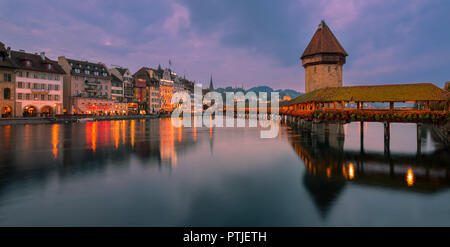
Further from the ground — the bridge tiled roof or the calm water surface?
the bridge tiled roof

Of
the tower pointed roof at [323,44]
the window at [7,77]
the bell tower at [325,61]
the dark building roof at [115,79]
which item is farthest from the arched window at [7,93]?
the bell tower at [325,61]

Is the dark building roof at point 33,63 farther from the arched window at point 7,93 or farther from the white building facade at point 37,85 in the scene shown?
the arched window at point 7,93

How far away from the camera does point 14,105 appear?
63.8 metres

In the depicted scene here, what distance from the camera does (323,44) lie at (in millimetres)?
60250

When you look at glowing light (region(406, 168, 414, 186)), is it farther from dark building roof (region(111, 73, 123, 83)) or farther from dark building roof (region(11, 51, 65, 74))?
dark building roof (region(111, 73, 123, 83))

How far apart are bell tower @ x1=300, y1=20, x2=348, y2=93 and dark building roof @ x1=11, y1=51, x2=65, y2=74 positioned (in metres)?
67.9

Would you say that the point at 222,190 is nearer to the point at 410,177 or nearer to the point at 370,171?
the point at 370,171

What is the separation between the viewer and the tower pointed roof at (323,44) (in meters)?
59.7

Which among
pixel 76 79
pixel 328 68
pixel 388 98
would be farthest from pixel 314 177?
pixel 76 79

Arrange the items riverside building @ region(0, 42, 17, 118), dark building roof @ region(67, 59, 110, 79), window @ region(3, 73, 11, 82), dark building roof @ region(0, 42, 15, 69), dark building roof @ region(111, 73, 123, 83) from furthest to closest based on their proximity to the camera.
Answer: dark building roof @ region(111, 73, 123, 83)
dark building roof @ region(67, 59, 110, 79)
window @ region(3, 73, 11, 82)
riverside building @ region(0, 42, 17, 118)
dark building roof @ region(0, 42, 15, 69)

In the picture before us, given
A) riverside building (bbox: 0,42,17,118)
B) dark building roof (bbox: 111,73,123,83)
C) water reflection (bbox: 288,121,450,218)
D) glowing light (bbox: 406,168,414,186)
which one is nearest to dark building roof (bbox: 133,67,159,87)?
dark building roof (bbox: 111,73,123,83)

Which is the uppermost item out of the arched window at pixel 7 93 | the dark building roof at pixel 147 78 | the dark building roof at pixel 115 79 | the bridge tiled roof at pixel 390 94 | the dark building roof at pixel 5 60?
the dark building roof at pixel 147 78

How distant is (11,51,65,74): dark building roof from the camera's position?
66713mm

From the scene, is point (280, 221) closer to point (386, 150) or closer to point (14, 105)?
point (386, 150)
